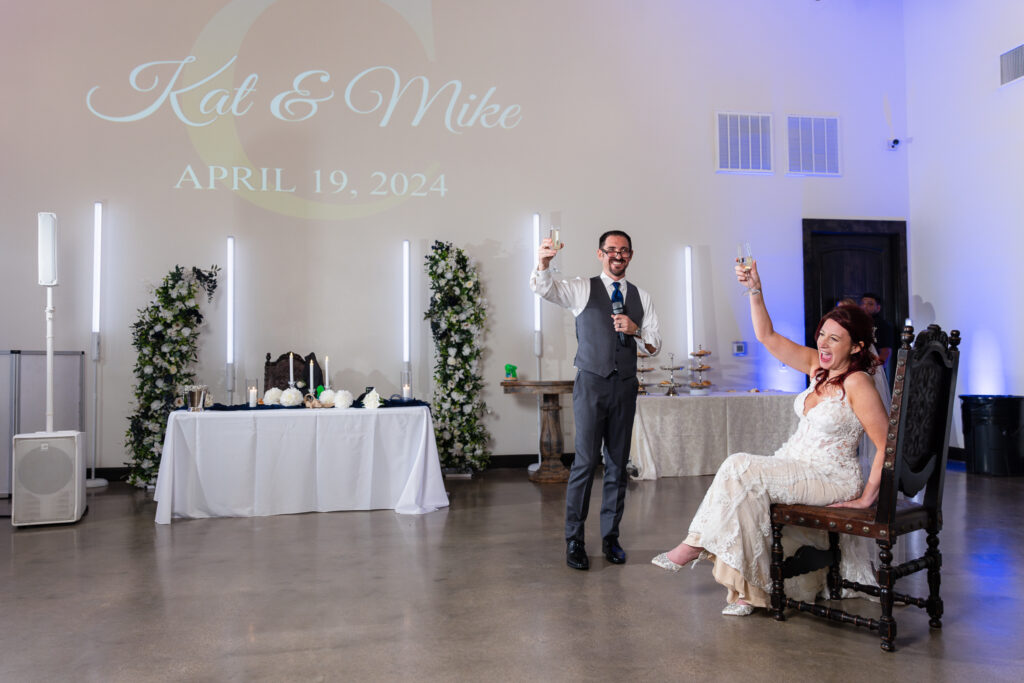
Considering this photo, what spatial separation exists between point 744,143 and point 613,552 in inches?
228

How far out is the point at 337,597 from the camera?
3.45 meters

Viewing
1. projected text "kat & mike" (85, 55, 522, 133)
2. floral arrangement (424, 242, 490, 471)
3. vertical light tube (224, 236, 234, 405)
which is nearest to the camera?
vertical light tube (224, 236, 234, 405)

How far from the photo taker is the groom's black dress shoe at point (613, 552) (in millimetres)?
3949

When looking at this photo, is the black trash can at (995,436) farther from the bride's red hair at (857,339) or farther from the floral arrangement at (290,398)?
the floral arrangement at (290,398)

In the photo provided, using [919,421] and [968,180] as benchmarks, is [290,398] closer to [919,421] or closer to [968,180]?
[919,421]

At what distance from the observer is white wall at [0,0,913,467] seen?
23.6ft

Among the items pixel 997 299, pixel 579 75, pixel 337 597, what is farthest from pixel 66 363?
pixel 997 299

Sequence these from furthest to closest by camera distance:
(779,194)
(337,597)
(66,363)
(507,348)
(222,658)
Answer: (779,194)
(507,348)
(66,363)
(337,597)
(222,658)

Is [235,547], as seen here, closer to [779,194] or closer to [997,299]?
[779,194]

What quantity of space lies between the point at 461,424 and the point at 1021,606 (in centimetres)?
486

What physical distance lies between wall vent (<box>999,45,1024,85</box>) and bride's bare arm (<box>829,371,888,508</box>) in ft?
19.7

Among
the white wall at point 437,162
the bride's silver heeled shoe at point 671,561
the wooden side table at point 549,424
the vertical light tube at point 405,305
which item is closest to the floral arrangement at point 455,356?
the vertical light tube at point 405,305

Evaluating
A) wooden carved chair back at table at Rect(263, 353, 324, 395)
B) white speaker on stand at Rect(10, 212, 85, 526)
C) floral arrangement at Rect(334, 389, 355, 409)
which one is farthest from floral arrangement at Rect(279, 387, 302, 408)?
white speaker on stand at Rect(10, 212, 85, 526)

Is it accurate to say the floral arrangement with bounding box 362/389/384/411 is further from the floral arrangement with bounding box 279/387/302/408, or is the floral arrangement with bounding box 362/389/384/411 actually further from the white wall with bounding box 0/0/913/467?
the white wall with bounding box 0/0/913/467
